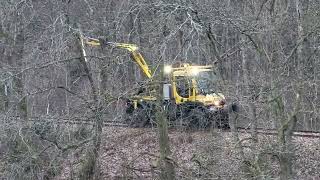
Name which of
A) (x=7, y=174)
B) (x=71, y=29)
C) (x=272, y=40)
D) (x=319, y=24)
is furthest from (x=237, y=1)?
(x=7, y=174)

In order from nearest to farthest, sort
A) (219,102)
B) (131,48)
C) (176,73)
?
(176,73), (131,48), (219,102)

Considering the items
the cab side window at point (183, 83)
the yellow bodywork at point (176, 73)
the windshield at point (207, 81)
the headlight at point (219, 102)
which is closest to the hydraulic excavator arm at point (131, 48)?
the yellow bodywork at point (176, 73)

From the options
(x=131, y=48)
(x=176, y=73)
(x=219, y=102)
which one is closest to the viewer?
(x=176, y=73)

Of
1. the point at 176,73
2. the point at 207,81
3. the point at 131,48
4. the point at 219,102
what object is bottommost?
the point at 219,102

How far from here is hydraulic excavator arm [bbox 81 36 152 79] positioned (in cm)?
1592

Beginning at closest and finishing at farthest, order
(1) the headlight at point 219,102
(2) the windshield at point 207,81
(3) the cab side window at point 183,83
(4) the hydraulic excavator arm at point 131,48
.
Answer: (2) the windshield at point 207,81 < (3) the cab side window at point 183,83 < (4) the hydraulic excavator arm at point 131,48 < (1) the headlight at point 219,102

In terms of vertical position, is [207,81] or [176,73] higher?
[176,73]

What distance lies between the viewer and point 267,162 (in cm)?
1320

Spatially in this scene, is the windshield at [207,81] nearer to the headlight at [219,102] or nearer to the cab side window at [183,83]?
the cab side window at [183,83]

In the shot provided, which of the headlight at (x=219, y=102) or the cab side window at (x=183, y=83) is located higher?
the cab side window at (x=183, y=83)

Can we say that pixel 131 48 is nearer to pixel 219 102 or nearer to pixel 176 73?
pixel 176 73

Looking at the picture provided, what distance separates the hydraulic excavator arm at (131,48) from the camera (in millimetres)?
15922

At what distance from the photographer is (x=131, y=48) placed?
1633 cm

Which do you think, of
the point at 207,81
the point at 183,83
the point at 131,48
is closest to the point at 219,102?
the point at 183,83
